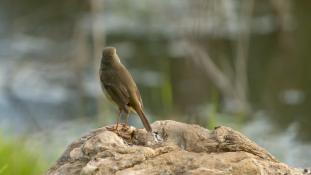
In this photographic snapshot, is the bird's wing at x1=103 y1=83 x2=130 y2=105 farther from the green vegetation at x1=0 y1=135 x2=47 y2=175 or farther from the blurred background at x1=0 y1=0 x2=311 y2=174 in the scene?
the blurred background at x1=0 y1=0 x2=311 y2=174

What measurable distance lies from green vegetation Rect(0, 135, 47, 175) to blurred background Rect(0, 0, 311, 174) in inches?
44.1

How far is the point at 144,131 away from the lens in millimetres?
3795

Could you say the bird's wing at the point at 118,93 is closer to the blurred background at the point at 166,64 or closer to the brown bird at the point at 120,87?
the brown bird at the point at 120,87

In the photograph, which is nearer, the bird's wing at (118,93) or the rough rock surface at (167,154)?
the rough rock surface at (167,154)

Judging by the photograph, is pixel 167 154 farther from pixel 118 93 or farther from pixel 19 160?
pixel 19 160

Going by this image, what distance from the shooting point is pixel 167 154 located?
3496 mm

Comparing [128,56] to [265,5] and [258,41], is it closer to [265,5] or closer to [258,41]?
[258,41]

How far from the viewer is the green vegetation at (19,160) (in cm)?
552

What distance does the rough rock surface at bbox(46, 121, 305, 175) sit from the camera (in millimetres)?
3406

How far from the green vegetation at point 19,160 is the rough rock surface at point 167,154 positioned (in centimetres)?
169

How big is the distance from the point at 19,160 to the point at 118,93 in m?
1.59

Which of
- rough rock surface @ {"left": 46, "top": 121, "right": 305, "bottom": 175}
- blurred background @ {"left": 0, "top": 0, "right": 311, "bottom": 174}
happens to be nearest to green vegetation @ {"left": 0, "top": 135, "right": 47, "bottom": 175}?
blurred background @ {"left": 0, "top": 0, "right": 311, "bottom": 174}

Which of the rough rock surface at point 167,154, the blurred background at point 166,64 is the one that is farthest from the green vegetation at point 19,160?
the rough rock surface at point 167,154

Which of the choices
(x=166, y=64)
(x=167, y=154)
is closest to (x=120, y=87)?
(x=167, y=154)
